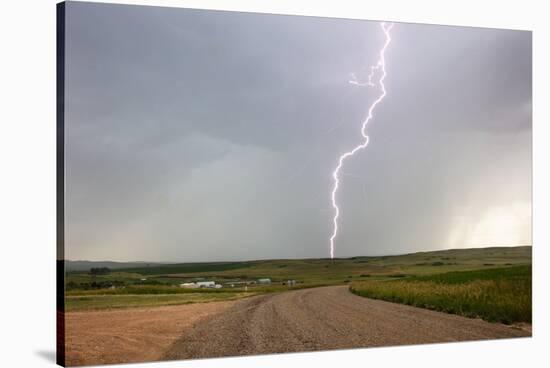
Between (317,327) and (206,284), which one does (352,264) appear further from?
(206,284)

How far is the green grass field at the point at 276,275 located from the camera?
9773mm

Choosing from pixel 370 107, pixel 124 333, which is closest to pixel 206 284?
pixel 124 333

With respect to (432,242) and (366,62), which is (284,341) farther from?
(366,62)

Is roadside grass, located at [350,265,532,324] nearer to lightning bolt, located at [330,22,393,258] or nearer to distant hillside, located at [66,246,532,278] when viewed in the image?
distant hillside, located at [66,246,532,278]

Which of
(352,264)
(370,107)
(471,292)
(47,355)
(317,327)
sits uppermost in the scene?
(370,107)

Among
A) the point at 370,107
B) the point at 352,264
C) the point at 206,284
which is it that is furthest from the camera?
the point at 370,107

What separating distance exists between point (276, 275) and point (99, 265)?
7.57 ft

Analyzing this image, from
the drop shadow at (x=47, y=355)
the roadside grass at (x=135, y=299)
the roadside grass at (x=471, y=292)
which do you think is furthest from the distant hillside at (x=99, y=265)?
the roadside grass at (x=471, y=292)

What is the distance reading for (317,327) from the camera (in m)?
10.6

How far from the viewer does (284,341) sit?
10.4m

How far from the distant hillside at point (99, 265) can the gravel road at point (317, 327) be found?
3.25 ft

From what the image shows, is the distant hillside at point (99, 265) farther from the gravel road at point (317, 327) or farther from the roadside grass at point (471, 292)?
the roadside grass at point (471, 292)

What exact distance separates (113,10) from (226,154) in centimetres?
221

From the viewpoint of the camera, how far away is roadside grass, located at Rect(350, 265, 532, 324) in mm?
11383
